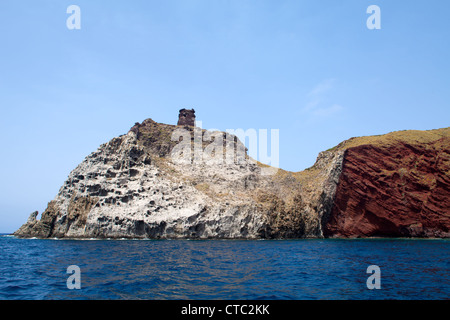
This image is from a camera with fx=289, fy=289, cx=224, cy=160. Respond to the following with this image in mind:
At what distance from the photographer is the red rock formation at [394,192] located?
216ft

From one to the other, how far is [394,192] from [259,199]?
31268mm

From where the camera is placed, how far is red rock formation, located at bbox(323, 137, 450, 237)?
216 feet

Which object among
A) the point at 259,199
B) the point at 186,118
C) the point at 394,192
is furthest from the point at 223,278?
the point at 186,118

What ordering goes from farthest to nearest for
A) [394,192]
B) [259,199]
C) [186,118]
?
[186,118], [259,199], [394,192]

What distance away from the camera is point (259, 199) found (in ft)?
229

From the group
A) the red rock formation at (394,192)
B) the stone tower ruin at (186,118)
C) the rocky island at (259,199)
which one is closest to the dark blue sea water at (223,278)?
the rocky island at (259,199)

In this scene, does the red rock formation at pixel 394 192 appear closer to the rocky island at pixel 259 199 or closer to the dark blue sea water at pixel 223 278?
the rocky island at pixel 259 199

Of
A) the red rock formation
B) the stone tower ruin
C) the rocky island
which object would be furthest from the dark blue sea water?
the stone tower ruin

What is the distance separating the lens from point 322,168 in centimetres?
8194

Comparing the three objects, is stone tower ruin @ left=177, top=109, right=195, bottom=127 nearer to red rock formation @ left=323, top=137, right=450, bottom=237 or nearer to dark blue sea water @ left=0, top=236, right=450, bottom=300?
red rock formation @ left=323, top=137, right=450, bottom=237

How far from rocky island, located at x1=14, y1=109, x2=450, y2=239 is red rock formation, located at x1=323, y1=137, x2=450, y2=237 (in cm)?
22

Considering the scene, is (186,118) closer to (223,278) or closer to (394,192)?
(394,192)

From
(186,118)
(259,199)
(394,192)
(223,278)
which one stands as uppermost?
(186,118)

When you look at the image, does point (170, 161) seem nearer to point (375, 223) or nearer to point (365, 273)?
point (375, 223)
